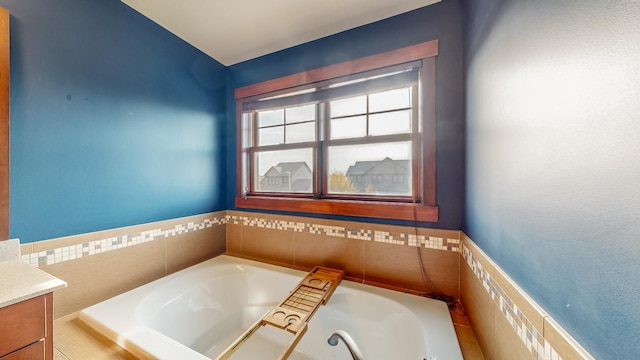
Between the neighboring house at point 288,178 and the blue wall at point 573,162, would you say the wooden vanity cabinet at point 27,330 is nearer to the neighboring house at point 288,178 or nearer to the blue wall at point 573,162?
the neighboring house at point 288,178

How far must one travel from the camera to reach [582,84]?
0.51 meters

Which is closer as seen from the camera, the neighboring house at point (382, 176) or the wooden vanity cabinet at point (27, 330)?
the wooden vanity cabinet at point (27, 330)

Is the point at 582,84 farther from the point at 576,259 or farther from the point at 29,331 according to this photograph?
the point at 29,331

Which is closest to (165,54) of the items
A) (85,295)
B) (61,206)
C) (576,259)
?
(61,206)

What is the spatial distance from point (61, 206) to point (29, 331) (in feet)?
2.60

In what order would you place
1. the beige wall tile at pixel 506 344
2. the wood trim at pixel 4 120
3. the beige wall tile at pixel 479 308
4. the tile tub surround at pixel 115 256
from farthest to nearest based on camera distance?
the tile tub surround at pixel 115 256 < the wood trim at pixel 4 120 < the beige wall tile at pixel 479 308 < the beige wall tile at pixel 506 344

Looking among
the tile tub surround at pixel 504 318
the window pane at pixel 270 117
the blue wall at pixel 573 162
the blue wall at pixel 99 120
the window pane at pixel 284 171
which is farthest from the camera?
the window pane at pixel 270 117

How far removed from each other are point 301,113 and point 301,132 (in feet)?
0.59

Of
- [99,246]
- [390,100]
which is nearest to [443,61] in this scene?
[390,100]

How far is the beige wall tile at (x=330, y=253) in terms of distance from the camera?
1751 mm

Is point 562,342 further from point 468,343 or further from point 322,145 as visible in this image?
point 322,145

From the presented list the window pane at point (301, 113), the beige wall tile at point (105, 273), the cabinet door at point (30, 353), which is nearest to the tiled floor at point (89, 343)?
the beige wall tile at point (105, 273)

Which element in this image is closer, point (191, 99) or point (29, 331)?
point (29, 331)

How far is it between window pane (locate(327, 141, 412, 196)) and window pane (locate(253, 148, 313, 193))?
0.79 feet
